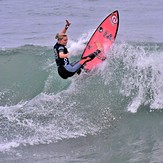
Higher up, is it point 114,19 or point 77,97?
point 114,19

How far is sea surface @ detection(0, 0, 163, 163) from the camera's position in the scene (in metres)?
7.34

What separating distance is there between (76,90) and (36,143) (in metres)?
2.44

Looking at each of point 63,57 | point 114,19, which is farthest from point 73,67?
point 114,19

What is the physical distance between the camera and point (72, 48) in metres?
11.5

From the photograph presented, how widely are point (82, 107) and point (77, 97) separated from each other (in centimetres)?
48

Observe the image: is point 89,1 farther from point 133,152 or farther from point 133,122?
point 133,152

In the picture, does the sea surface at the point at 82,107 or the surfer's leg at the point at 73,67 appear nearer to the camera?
the sea surface at the point at 82,107

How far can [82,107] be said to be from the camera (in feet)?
30.2

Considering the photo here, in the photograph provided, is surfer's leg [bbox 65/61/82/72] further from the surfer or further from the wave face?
the wave face

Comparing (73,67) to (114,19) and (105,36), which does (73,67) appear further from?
(114,19)

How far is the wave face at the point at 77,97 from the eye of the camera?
8.20 m

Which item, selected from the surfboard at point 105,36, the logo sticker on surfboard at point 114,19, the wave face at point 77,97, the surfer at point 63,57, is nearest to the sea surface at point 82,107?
the wave face at point 77,97

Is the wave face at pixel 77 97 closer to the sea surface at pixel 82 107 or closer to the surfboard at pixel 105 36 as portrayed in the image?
the sea surface at pixel 82 107

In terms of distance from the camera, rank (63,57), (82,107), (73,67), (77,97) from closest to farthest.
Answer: (63,57), (73,67), (82,107), (77,97)
